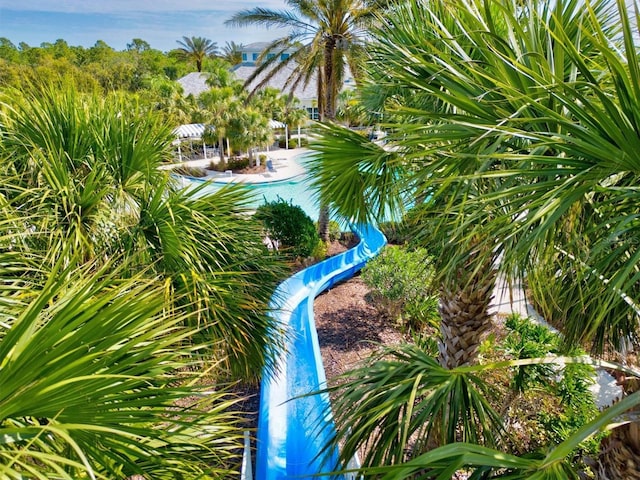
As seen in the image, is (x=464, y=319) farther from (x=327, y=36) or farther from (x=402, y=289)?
(x=327, y=36)

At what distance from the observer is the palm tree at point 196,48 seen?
57031 mm

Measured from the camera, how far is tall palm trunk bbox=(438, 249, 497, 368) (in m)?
4.44

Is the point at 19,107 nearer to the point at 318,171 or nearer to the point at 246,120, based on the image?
the point at 318,171

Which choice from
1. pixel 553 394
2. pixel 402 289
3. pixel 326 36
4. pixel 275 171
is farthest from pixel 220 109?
pixel 553 394

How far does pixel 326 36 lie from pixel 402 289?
27.9ft

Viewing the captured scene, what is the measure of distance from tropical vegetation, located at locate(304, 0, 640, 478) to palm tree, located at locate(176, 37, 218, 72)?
6167 centimetres

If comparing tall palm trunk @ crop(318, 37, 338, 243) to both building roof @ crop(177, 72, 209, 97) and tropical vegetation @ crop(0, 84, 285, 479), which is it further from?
building roof @ crop(177, 72, 209, 97)

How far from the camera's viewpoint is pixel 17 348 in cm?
159

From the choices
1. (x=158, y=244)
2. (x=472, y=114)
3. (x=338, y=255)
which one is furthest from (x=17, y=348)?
(x=338, y=255)

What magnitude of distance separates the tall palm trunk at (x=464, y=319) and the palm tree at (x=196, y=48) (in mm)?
63052

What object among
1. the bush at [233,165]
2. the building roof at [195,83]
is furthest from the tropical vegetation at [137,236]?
the building roof at [195,83]

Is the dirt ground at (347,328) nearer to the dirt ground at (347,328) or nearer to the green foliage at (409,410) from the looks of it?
the dirt ground at (347,328)

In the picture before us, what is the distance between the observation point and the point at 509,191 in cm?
192

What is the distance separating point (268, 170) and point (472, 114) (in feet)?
86.4
